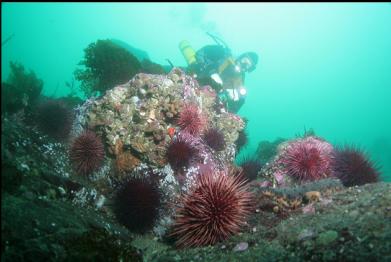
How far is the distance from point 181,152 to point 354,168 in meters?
4.49

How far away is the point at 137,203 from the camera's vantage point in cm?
640

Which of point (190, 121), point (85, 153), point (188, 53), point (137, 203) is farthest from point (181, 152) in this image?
point (188, 53)

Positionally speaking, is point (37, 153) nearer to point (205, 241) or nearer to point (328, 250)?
point (205, 241)

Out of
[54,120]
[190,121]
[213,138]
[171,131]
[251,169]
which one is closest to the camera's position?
[54,120]

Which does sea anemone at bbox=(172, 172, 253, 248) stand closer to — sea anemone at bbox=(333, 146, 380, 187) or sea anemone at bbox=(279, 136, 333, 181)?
sea anemone at bbox=(279, 136, 333, 181)

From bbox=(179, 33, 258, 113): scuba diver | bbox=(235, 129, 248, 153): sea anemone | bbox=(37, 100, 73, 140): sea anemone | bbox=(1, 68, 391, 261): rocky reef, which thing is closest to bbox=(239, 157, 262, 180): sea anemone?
bbox=(1, 68, 391, 261): rocky reef

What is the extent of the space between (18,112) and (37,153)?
9.03 feet

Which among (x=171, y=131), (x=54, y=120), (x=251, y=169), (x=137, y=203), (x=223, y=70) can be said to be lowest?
(x=137, y=203)

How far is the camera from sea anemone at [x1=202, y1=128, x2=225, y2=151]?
9.24 m

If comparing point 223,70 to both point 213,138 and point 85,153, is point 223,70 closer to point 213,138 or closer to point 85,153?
point 213,138

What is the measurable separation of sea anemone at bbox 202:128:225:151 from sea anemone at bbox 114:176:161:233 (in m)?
3.01

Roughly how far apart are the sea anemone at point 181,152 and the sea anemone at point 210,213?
1.84 metres

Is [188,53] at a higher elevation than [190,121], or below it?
higher

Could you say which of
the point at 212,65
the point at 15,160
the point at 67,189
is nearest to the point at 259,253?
the point at 67,189
